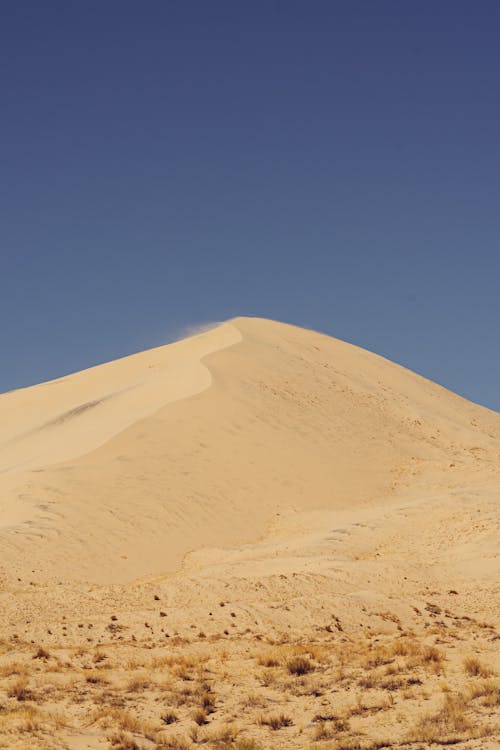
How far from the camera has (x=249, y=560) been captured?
21609 mm

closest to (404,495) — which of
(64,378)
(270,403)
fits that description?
(270,403)

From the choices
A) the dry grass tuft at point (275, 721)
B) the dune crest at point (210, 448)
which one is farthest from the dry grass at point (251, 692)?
the dune crest at point (210, 448)

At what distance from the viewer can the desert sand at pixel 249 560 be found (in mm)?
11250

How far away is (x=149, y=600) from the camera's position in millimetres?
18375

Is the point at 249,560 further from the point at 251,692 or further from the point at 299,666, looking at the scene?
the point at 251,692

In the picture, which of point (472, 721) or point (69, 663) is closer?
point (472, 721)

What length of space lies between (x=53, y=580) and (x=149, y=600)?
2524mm

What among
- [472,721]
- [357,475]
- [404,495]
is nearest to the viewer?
[472,721]

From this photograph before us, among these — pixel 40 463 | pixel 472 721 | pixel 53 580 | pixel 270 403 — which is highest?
pixel 270 403

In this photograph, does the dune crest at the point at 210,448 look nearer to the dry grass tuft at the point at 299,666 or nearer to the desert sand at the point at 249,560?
the desert sand at the point at 249,560

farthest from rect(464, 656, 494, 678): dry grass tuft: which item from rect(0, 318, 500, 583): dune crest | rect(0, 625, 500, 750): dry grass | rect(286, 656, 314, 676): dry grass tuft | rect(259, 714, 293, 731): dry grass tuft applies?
rect(0, 318, 500, 583): dune crest

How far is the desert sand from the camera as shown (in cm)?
1125

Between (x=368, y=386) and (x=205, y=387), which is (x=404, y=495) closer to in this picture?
(x=205, y=387)

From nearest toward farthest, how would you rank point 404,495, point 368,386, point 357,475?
point 404,495
point 357,475
point 368,386
